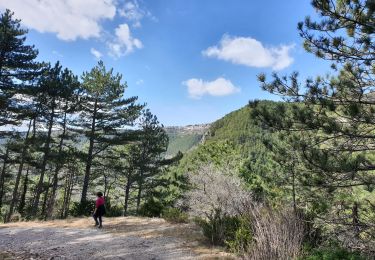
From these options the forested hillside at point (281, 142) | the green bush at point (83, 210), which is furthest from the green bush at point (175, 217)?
the green bush at point (83, 210)

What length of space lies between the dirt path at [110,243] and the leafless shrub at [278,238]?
10.5 feet

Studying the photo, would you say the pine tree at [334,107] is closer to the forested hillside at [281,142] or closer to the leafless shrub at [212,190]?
the forested hillside at [281,142]

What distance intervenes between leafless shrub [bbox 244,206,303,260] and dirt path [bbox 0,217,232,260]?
3.20m

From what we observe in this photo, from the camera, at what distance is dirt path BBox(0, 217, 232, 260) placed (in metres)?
9.35

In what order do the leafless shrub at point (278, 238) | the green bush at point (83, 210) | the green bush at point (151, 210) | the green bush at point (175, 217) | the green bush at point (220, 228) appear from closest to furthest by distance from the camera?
the leafless shrub at point (278, 238) < the green bush at point (220, 228) < the green bush at point (175, 217) < the green bush at point (151, 210) < the green bush at point (83, 210)

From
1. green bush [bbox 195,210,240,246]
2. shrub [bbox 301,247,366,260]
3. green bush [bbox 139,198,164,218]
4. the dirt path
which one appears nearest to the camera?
shrub [bbox 301,247,366,260]

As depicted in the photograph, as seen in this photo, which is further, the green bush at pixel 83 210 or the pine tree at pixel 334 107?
the green bush at pixel 83 210

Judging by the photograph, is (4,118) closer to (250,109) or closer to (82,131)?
(82,131)

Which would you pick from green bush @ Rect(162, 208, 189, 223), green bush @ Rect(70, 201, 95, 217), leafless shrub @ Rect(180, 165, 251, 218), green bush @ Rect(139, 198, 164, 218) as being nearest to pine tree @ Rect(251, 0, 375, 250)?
leafless shrub @ Rect(180, 165, 251, 218)

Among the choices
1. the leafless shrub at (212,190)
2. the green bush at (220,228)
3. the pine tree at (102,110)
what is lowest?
the green bush at (220,228)

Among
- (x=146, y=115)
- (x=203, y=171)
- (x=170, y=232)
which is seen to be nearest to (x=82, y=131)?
(x=146, y=115)

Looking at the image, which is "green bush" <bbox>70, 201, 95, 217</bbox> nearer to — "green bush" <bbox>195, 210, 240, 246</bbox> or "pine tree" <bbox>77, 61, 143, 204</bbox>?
"pine tree" <bbox>77, 61, 143, 204</bbox>

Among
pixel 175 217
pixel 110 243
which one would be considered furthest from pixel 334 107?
pixel 175 217

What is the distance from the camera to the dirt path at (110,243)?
30.7 ft
